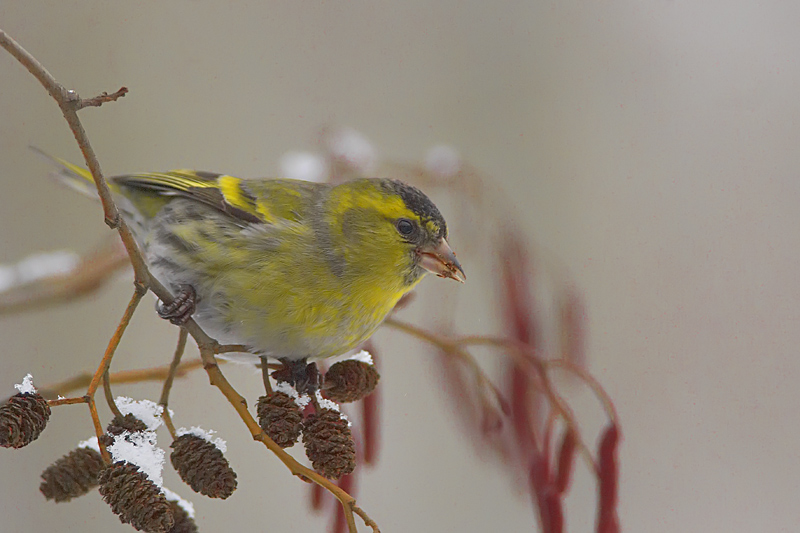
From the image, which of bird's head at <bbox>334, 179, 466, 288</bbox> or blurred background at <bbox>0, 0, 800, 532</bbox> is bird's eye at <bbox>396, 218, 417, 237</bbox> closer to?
bird's head at <bbox>334, 179, 466, 288</bbox>

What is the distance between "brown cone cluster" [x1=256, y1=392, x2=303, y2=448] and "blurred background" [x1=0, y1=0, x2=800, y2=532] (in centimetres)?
103

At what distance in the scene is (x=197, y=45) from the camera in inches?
77.7

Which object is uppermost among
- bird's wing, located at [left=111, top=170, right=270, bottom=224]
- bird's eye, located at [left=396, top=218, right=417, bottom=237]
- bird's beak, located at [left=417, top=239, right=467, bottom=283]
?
bird's wing, located at [left=111, top=170, right=270, bottom=224]

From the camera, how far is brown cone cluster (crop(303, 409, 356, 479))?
63cm

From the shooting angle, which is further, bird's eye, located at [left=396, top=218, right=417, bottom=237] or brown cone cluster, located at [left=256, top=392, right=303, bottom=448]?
bird's eye, located at [left=396, top=218, right=417, bottom=237]

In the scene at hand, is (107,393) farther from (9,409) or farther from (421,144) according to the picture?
(421,144)

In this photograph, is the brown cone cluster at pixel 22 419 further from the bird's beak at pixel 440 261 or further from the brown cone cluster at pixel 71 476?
the bird's beak at pixel 440 261

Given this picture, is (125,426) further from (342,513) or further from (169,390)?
(342,513)

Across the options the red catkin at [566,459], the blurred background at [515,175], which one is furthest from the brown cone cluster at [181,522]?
the blurred background at [515,175]

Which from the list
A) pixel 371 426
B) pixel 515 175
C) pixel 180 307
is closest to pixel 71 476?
pixel 180 307

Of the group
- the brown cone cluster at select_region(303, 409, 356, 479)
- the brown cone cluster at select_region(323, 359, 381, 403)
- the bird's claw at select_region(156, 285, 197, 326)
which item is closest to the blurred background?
the bird's claw at select_region(156, 285, 197, 326)

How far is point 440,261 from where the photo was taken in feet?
2.92

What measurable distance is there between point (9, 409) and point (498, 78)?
178 centimetres

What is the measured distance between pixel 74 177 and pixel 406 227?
445mm
